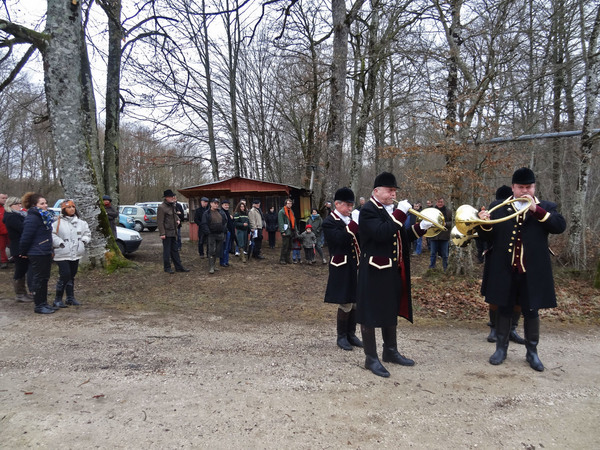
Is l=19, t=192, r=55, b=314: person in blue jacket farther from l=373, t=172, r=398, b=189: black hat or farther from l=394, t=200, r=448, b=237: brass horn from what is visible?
l=394, t=200, r=448, b=237: brass horn

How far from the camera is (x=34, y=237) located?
5762mm

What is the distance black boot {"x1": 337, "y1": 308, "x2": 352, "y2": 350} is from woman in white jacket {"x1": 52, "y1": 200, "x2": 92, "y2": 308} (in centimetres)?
439

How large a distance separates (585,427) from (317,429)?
207cm

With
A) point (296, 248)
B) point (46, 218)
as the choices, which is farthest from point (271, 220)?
point (46, 218)

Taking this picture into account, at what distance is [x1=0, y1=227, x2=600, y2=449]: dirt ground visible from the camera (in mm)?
2854

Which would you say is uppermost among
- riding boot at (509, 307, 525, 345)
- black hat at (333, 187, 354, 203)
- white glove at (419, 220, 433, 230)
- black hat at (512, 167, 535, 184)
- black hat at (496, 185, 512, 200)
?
black hat at (512, 167, 535, 184)

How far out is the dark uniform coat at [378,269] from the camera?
3.86 meters

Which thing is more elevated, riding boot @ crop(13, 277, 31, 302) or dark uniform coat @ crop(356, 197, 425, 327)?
dark uniform coat @ crop(356, 197, 425, 327)

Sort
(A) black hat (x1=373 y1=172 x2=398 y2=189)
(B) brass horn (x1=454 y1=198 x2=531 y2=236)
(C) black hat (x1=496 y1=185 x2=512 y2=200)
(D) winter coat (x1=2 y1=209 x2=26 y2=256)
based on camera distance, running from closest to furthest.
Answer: (A) black hat (x1=373 y1=172 x2=398 y2=189), (B) brass horn (x1=454 y1=198 x2=531 y2=236), (C) black hat (x1=496 y1=185 x2=512 y2=200), (D) winter coat (x1=2 y1=209 x2=26 y2=256)

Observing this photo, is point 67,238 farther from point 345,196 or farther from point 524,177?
point 524,177

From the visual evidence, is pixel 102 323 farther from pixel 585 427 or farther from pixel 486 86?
pixel 486 86

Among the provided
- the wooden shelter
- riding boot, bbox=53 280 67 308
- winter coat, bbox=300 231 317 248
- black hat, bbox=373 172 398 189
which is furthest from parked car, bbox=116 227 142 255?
black hat, bbox=373 172 398 189

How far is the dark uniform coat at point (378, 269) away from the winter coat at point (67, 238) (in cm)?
473

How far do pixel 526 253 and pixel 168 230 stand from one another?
25.4 ft
